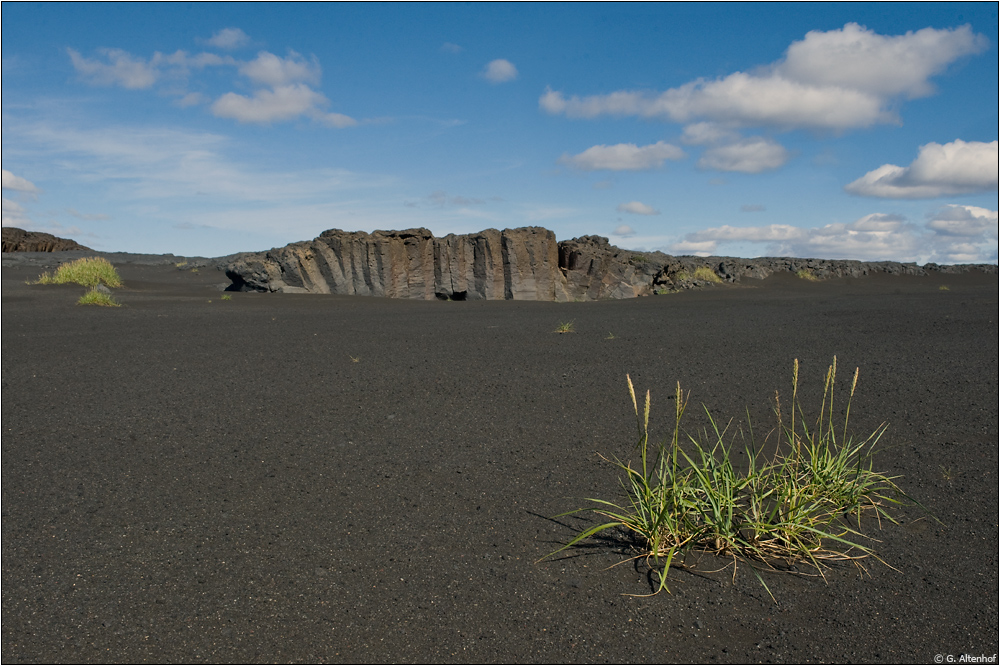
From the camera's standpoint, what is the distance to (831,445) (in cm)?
362

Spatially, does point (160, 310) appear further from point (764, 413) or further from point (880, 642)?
point (880, 642)

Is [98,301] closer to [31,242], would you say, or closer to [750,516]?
[750,516]

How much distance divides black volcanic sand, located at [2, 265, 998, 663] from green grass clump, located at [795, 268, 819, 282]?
17.4 meters

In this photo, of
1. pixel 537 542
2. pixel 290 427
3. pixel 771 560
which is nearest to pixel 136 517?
pixel 290 427

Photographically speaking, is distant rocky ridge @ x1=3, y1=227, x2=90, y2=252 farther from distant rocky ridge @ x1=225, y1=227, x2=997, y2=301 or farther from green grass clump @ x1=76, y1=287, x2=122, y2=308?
green grass clump @ x1=76, y1=287, x2=122, y2=308

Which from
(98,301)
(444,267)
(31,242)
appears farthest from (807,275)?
(31,242)

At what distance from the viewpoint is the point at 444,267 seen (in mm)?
16016

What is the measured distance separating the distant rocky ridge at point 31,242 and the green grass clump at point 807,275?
3622 centimetres

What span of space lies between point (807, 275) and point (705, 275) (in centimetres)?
500

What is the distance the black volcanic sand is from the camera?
6.69 feet

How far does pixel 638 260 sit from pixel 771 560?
16.1 meters

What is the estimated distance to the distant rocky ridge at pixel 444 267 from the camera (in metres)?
15.6

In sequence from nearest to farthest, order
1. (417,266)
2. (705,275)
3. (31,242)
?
(417,266) < (705,275) < (31,242)

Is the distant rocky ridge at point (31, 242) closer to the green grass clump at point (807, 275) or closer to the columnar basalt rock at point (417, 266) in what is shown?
the columnar basalt rock at point (417, 266)
